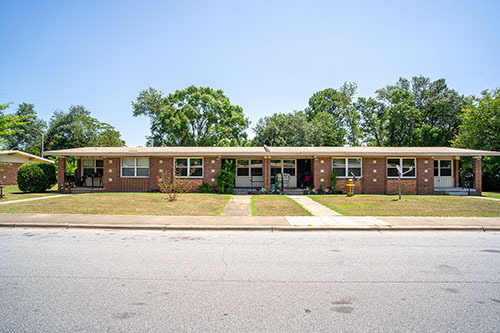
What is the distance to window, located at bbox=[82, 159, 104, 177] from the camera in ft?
67.3

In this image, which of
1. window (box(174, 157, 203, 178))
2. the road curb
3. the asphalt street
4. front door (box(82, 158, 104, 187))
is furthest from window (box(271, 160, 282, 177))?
the asphalt street

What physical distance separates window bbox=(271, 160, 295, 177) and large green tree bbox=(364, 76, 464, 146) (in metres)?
21.8

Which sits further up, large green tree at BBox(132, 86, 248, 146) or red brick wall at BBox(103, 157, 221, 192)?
large green tree at BBox(132, 86, 248, 146)

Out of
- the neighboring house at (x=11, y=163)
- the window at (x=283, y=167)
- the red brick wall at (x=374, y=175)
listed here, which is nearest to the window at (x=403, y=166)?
the red brick wall at (x=374, y=175)

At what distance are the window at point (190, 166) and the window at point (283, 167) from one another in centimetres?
526

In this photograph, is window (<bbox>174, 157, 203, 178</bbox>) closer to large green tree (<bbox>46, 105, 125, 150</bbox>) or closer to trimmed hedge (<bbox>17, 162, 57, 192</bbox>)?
trimmed hedge (<bbox>17, 162, 57, 192</bbox>)

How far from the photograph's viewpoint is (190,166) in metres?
18.5

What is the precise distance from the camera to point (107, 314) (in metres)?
3.13

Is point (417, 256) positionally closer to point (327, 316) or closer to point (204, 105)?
point (327, 316)

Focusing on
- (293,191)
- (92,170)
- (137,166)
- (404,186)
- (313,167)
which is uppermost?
(137,166)

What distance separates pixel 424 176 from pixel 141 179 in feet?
60.8

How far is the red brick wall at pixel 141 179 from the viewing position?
59.9 feet

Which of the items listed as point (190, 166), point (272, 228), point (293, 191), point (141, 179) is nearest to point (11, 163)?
point (141, 179)

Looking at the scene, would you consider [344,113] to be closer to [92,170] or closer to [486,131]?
[486,131]
